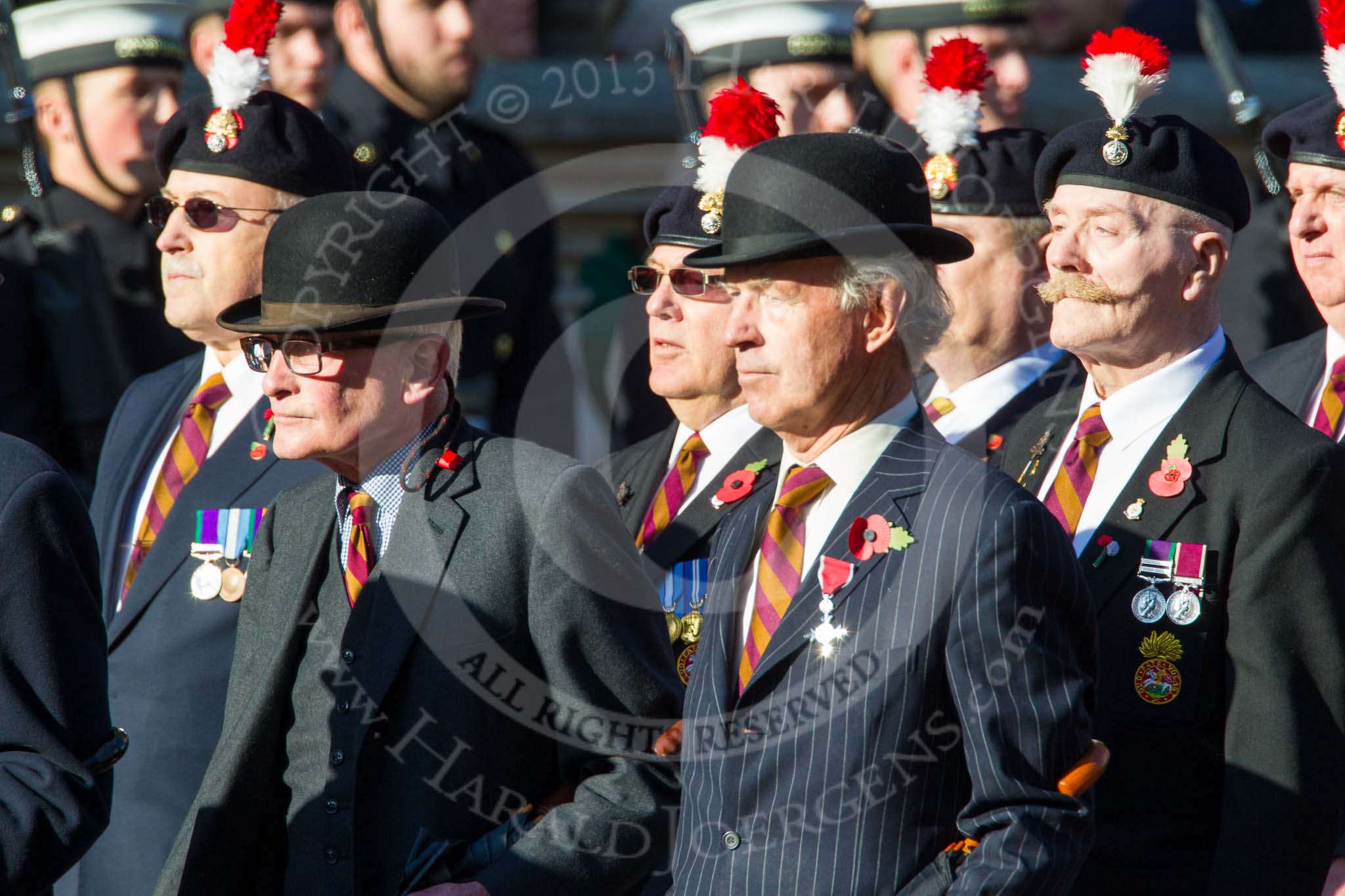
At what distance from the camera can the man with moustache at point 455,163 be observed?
19.1ft

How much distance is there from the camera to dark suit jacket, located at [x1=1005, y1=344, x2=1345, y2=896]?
134 inches

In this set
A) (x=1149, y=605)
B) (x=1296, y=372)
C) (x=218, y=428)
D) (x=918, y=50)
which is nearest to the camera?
(x=1149, y=605)

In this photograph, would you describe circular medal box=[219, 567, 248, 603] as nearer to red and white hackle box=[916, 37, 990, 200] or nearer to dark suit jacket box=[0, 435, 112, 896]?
dark suit jacket box=[0, 435, 112, 896]

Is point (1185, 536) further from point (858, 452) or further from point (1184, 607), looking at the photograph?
point (858, 452)

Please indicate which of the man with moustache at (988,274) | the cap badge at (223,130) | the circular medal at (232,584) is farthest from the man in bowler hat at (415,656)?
the man with moustache at (988,274)

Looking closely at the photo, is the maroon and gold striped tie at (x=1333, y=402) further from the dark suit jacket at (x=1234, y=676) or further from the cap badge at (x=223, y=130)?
the cap badge at (x=223, y=130)

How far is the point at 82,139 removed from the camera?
656 cm

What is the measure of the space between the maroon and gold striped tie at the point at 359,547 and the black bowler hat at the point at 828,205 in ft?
2.91

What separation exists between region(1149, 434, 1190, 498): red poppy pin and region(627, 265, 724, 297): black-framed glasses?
4.23 ft

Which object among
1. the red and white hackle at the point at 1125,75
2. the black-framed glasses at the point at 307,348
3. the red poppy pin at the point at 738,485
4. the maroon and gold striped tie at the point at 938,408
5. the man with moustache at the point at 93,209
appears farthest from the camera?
the man with moustache at the point at 93,209

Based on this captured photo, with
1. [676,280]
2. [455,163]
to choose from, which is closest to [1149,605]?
[676,280]

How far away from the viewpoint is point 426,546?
360cm

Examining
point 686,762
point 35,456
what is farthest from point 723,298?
point 35,456

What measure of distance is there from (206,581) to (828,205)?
2.04m
